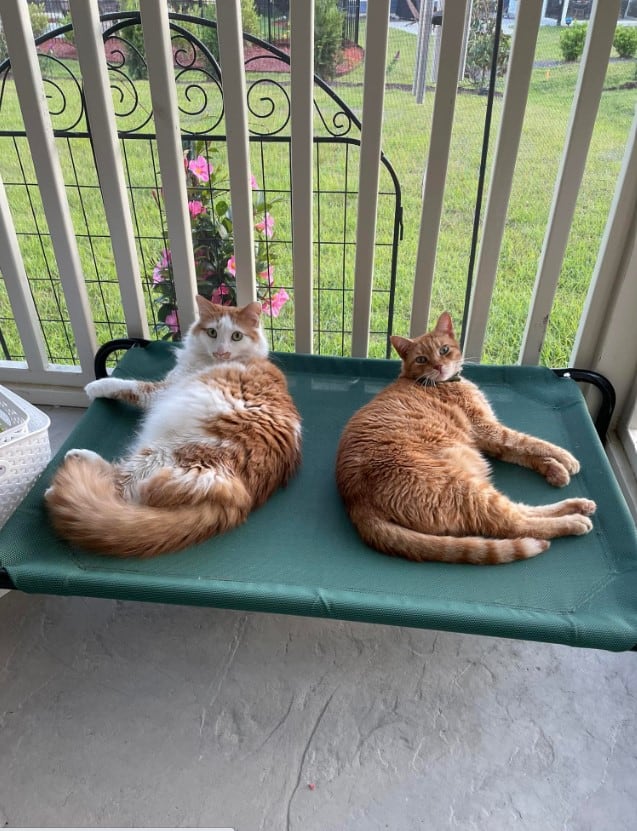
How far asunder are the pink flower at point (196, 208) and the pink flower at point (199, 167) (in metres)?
0.09

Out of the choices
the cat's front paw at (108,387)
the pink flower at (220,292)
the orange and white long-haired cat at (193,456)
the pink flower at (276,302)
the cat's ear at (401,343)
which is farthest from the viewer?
the pink flower at (276,302)

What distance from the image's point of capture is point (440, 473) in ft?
4.67

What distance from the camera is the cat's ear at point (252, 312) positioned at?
1.82 metres

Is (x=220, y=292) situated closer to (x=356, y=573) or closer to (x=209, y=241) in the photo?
(x=209, y=241)

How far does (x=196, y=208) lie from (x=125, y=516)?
124cm

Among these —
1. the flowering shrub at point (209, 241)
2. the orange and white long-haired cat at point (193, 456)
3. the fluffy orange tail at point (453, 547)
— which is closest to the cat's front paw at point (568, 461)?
the fluffy orange tail at point (453, 547)

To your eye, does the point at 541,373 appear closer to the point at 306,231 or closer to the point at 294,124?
the point at 306,231

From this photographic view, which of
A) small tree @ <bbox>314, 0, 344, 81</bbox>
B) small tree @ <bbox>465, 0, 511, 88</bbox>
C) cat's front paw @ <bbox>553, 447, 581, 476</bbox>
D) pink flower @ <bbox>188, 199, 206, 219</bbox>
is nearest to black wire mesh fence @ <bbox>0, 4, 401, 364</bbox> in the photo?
pink flower @ <bbox>188, 199, 206, 219</bbox>

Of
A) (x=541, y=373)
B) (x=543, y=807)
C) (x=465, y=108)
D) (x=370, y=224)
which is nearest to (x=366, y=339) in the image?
(x=370, y=224)

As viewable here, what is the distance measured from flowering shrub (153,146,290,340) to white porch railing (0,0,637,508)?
0.17m

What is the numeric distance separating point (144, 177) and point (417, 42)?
4.66 feet

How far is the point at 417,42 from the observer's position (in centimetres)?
186

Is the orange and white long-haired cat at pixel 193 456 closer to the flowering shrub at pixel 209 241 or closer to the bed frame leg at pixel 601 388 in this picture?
the flowering shrub at pixel 209 241

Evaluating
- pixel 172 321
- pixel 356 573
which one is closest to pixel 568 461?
pixel 356 573
